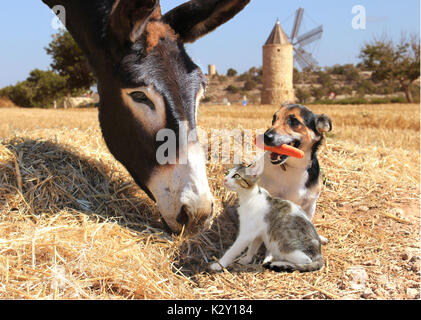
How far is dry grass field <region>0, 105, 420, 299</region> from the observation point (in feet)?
8.76

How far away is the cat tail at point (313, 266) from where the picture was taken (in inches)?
117

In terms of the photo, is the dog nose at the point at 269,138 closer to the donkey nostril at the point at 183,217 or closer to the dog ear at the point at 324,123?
the dog ear at the point at 324,123

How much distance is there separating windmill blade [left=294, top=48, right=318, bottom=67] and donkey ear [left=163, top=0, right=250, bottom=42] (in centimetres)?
4668

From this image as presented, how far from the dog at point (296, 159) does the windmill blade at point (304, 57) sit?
46.2 meters

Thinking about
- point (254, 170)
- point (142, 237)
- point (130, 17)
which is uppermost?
point (130, 17)

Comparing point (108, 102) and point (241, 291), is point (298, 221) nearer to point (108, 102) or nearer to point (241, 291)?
point (241, 291)

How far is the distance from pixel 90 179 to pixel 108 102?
1.46 meters

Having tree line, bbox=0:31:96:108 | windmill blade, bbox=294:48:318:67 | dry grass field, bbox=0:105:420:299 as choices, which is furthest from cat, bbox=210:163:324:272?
windmill blade, bbox=294:48:318:67

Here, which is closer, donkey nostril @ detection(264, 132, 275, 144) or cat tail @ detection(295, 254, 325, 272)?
cat tail @ detection(295, 254, 325, 272)

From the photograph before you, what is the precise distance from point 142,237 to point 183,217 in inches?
31.9

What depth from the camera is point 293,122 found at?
355cm

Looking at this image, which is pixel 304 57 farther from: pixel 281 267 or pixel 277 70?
pixel 281 267

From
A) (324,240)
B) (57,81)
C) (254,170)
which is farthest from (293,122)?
(57,81)
